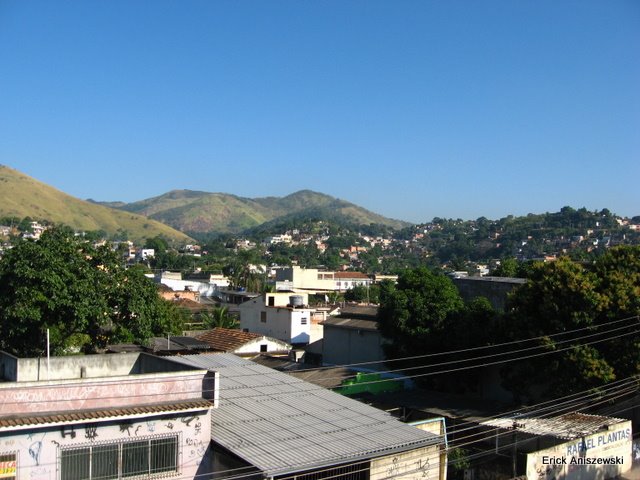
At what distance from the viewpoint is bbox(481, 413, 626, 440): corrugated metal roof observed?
17875mm

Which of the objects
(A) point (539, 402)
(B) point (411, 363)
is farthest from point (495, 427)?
(B) point (411, 363)

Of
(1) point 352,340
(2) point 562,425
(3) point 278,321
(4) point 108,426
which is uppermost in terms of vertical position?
(4) point 108,426

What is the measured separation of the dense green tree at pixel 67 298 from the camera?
813 inches

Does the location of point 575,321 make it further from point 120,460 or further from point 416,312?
point 120,460

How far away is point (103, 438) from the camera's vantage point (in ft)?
36.2

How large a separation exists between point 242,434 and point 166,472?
5.15 ft

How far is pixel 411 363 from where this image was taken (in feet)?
95.2

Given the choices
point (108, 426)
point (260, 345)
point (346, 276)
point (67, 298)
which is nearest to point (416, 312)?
point (260, 345)

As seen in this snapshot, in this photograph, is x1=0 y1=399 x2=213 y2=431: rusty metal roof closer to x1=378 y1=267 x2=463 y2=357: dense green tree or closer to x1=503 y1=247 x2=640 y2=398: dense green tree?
x1=503 y1=247 x2=640 y2=398: dense green tree

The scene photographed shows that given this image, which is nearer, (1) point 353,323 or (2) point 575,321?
(2) point 575,321

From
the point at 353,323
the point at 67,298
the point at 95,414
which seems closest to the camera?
the point at 95,414

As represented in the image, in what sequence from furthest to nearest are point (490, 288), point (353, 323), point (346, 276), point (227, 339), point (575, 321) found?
point (346, 276) < point (353, 323) < point (227, 339) < point (490, 288) < point (575, 321)

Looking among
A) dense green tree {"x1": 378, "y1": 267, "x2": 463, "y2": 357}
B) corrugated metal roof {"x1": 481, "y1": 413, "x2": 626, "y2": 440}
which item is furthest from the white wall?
corrugated metal roof {"x1": 481, "y1": 413, "x2": 626, "y2": 440}

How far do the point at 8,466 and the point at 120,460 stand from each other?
1.72 m
